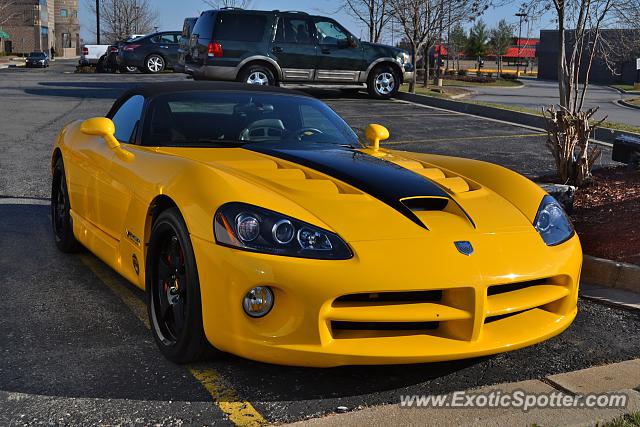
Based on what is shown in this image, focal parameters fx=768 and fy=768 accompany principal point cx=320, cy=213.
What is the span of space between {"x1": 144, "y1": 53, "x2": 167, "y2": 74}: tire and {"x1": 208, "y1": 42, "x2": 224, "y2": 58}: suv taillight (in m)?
13.0

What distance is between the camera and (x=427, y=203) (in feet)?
11.9

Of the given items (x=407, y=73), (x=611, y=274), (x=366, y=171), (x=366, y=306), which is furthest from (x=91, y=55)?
(x=366, y=306)

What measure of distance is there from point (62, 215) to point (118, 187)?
1.50 meters

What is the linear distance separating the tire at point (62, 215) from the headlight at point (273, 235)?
247cm

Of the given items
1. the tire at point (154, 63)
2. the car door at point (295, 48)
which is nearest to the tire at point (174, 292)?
the car door at point (295, 48)

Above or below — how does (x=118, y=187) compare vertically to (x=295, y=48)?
below

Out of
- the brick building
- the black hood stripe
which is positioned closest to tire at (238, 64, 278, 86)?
the black hood stripe

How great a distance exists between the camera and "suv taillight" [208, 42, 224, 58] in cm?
1627

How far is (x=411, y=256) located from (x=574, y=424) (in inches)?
35.1

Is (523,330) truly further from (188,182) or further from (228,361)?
(188,182)

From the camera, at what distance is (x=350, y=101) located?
1841 centimetres

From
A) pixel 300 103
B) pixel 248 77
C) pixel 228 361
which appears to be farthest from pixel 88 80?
pixel 228 361

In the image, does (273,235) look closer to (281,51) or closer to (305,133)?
(305,133)

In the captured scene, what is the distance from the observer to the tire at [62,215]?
17.7 ft
